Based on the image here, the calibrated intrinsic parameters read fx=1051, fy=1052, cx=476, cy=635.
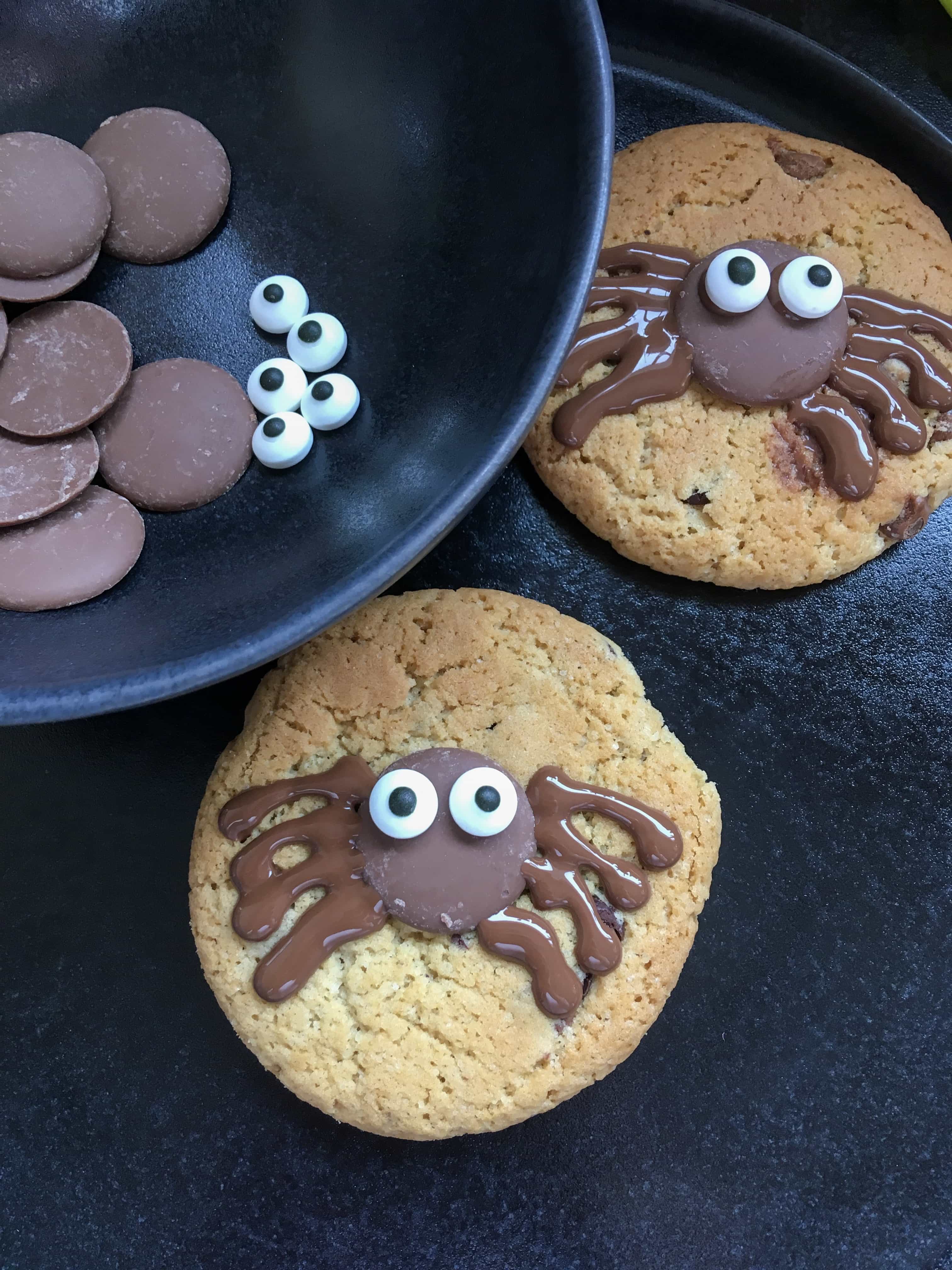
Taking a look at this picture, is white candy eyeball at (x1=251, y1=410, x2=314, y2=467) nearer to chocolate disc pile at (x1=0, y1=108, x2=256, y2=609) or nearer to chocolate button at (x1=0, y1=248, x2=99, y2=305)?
chocolate disc pile at (x1=0, y1=108, x2=256, y2=609)

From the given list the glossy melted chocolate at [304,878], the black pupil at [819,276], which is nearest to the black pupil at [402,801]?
the glossy melted chocolate at [304,878]

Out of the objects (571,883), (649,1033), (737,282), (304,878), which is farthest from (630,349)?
(649,1033)

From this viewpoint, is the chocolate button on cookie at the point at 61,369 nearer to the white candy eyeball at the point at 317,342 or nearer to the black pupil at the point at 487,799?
the white candy eyeball at the point at 317,342

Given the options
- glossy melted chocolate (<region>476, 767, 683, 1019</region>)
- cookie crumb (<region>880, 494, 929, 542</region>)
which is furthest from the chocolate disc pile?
cookie crumb (<region>880, 494, 929, 542</region>)

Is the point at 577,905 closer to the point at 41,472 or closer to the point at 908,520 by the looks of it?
the point at 908,520

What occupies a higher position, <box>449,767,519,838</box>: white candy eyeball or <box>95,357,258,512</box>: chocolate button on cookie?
<box>95,357,258,512</box>: chocolate button on cookie

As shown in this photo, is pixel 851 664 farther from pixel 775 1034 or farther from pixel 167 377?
pixel 167 377
